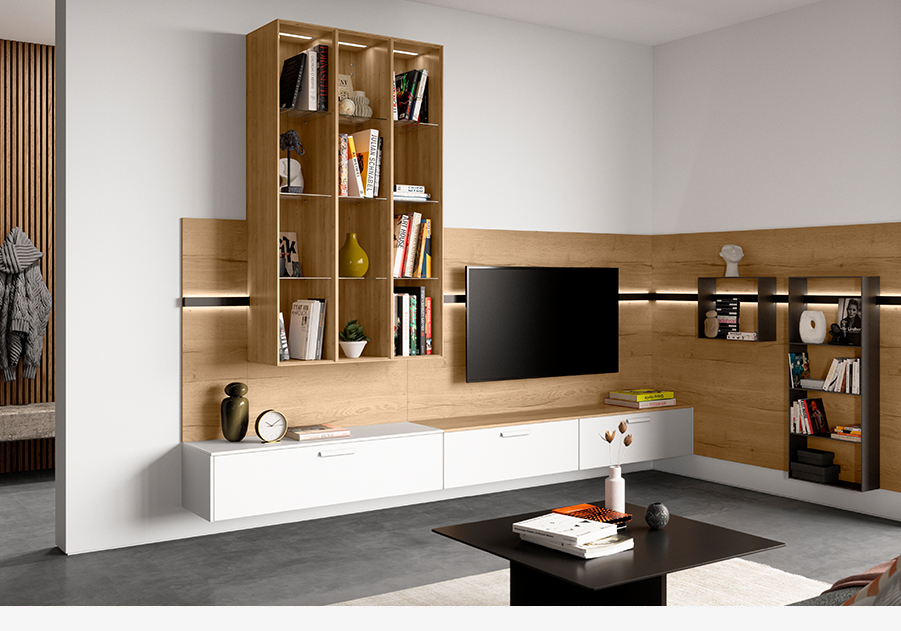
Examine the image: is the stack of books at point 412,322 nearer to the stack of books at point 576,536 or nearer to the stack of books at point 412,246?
the stack of books at point 412,246

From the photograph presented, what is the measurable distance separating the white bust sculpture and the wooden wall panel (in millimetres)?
4780

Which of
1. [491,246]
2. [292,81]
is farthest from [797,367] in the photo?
[292,81]

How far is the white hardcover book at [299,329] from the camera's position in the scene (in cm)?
448

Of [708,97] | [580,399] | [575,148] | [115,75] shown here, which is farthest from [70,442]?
[708,97]

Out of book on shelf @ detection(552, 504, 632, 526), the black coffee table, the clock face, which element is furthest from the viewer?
the clock face

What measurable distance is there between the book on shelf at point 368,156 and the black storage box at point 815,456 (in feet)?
9.77

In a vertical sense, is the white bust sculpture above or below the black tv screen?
above

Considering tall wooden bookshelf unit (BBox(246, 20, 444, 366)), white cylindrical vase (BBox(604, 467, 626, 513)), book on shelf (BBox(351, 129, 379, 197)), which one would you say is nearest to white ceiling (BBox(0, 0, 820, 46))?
tall wooden bookshelf unit (BBox(246, 20, 444, 366))

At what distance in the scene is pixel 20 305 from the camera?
237 inches

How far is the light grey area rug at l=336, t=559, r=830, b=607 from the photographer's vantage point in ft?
11.1

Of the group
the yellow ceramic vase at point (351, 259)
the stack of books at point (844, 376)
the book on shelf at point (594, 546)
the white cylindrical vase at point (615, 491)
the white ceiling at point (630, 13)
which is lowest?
the book on shelf at point (594, 546)

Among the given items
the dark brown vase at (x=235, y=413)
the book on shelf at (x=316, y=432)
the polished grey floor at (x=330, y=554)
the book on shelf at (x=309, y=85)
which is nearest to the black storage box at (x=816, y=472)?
the polished grey floor at (x=330, y=554)

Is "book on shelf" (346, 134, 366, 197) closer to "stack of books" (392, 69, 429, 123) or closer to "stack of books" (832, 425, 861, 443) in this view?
"stack of books" (392, 69, 429, 123)

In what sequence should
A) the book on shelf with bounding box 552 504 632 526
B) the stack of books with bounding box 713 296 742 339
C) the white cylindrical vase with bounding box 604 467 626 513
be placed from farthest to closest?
the stack of books with bounding box 713 296 742 339 < the white cylindrical vase with bounding box 604 467 626 513 < the book on shelf with bounding box 552 504 632 526
